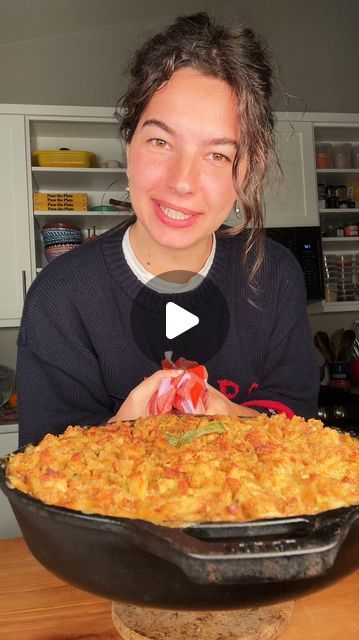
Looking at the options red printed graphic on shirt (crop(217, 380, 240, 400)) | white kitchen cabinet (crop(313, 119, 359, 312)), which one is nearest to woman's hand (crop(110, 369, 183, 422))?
red printed graphic on shirt (crop(217, 380, 240, 400))

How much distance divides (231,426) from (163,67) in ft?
2.57

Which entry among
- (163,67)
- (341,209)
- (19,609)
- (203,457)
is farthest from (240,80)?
(341,209)

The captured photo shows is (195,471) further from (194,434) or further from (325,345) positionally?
(325,345)

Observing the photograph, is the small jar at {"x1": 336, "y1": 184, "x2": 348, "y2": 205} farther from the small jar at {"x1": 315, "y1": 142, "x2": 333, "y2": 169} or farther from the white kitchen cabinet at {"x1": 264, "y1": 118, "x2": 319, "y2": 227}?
the white kitchen cabinet at {"x1": 264, "y1": 118, "x2": 319, "y2": 227}

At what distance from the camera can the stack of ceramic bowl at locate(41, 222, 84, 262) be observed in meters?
3.35

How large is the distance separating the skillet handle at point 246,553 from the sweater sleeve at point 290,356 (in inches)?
35.6

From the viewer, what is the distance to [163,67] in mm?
1263

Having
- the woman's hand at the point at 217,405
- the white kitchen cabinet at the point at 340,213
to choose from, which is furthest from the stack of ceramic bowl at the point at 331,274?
the woman's hand at the point at 217,405

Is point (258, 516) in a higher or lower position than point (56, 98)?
lower

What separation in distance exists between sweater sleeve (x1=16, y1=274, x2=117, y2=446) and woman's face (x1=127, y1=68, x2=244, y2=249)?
0.89ft

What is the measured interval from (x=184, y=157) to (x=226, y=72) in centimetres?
21

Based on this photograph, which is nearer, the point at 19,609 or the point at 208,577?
the point at 208,577

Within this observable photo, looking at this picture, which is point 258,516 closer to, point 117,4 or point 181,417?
point 181,417

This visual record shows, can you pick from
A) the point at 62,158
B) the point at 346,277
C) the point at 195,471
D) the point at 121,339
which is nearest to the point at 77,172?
the point at 62,158
